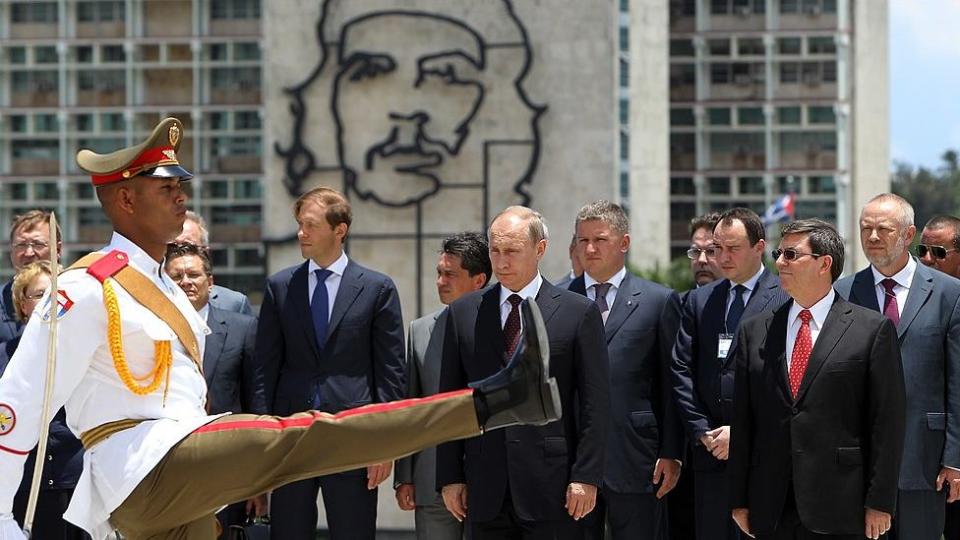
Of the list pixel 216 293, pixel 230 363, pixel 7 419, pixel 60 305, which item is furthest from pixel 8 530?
pixel 216 293

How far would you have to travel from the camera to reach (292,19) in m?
15.0

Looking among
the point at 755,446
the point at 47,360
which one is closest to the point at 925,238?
the point at 755,446

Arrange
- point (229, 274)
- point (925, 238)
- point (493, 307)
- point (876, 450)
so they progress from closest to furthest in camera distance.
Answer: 1. point (876, 450)
2. point (493, 307)
3. point (925, 238)
4. point (229, 274)

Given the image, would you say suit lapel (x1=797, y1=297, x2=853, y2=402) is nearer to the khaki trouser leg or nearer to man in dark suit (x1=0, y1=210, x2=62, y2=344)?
the khaki trouser leg

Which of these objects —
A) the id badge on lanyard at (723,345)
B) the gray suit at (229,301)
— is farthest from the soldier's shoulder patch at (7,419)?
the id badge on lanyard at (723,345)

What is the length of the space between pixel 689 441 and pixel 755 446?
3.38 feet

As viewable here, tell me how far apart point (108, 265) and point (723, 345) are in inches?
120

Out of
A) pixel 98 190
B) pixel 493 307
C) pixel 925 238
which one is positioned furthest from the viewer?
pixel 925 238

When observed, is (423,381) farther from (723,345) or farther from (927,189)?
(927,189)

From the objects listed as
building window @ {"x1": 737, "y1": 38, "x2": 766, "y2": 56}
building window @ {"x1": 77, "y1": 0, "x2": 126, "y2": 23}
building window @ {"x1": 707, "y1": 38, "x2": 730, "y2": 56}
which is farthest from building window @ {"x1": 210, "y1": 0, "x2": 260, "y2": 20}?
building window @ {"x1": 737, "y1": 38, "x2": 766, "y2": 56}

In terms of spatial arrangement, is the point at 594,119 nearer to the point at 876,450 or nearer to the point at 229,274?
the point at 876,450

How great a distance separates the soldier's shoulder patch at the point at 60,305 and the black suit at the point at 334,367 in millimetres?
2130

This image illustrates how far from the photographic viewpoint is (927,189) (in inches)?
3720

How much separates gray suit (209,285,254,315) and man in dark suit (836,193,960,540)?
9.49 ft
